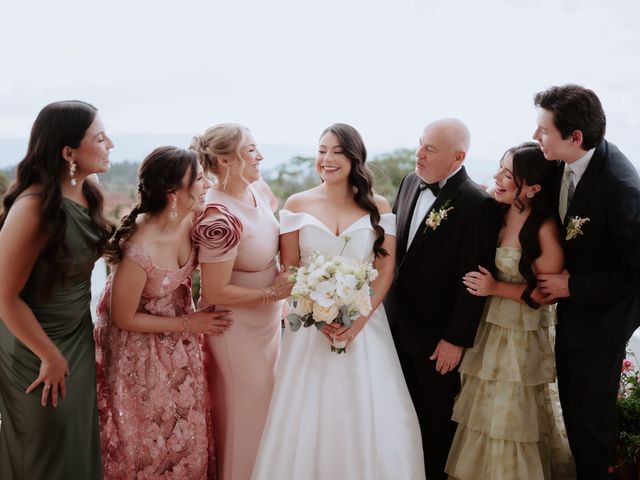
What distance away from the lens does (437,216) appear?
2766mm

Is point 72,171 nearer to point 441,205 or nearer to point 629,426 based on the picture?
point 441,205

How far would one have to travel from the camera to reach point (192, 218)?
2.61m

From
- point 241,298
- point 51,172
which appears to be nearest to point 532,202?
point 241,298

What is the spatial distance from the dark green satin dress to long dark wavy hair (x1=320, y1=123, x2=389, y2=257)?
1183mm

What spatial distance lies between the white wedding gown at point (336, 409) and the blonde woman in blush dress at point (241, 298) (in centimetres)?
12

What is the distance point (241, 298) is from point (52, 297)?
0.78 metres

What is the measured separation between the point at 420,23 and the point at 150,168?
3.57 meters

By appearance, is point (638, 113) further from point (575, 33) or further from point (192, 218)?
point (192, 218)

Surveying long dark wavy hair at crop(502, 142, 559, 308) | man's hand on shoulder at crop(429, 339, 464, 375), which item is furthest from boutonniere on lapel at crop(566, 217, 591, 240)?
man's hand on shoulder at crop(429, 339, 464, 375)

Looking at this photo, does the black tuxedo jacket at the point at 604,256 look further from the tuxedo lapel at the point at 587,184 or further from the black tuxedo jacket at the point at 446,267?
the black tuxedo jacket at the point at 446,267

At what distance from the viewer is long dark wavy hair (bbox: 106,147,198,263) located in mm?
2406

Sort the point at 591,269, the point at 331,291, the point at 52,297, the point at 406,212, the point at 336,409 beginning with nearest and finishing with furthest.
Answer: the point at 52,297 < the point at 331,291 < the point at 591,269 < the point at 336,409 < the point at 406,212

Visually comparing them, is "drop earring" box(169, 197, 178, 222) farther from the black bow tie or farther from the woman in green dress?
the black bow tie

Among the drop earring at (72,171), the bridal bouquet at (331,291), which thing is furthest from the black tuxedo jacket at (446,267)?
the drop earring at (72,171)
